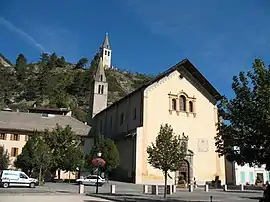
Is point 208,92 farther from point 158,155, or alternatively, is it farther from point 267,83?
point 267,83

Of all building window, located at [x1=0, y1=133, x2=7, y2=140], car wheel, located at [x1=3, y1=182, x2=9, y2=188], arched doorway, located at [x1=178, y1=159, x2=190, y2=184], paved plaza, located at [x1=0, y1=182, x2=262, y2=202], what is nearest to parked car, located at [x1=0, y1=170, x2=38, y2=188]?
car wheel, located at [x1=3, y1=182, x2=9, y2=188]

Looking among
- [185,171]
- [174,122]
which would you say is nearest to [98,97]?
[174,122]

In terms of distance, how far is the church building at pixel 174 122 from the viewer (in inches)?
1764

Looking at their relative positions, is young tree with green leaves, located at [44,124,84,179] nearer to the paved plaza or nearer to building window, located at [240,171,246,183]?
the paved plaza

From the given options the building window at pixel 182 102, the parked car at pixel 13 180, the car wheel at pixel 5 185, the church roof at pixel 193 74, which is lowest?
the car wheel at pixel 5 185

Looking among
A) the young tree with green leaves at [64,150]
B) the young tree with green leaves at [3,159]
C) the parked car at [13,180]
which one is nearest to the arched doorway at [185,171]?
the young tree with green leaves at [64,150]

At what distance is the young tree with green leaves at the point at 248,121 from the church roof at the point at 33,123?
128 ft

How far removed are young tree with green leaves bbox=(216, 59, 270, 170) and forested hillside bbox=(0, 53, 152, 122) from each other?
7998 centimetres

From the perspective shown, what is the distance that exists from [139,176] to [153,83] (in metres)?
13.1

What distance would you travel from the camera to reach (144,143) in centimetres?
4472

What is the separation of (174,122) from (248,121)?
28.7m

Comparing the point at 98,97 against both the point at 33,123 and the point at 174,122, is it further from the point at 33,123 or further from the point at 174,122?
the point at 174,122

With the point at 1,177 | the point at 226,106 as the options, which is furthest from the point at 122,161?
the point at 226,106

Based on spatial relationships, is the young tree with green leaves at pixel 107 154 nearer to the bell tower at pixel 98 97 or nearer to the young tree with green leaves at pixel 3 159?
the young tree with green leaves at pixel 3 159
